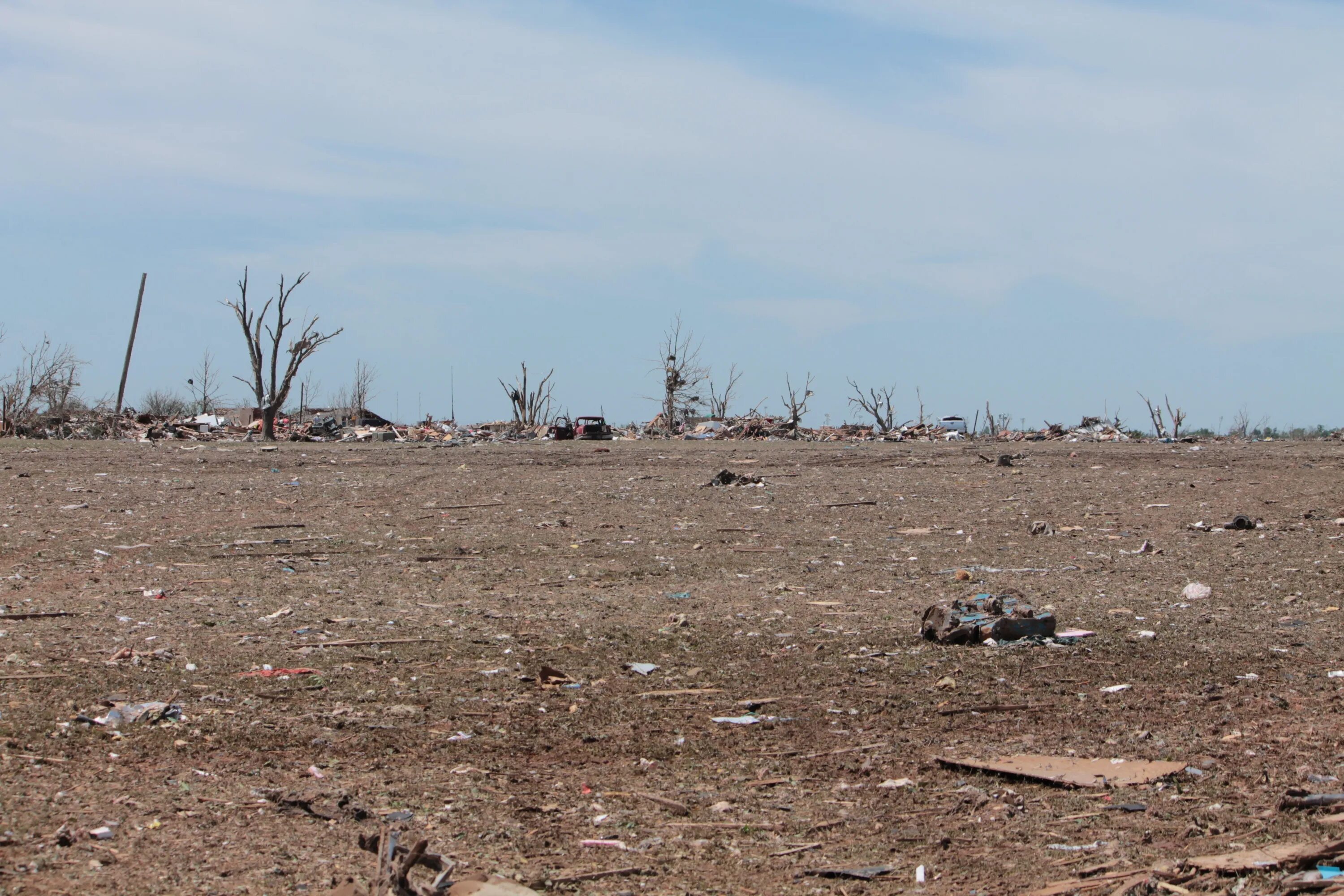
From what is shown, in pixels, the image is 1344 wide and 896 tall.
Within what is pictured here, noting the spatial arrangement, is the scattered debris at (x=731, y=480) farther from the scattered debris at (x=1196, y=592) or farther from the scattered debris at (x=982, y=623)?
the scattered debris at (x=982, y=623)

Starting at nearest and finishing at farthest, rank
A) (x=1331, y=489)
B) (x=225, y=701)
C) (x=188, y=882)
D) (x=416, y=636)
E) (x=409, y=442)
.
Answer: (x=188, y=882), (x=225, y=701), (x=416, y=636), (x=1331, y=489), (x=409, y=442)

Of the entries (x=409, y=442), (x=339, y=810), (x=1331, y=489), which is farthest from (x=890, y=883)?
(x=409, y=442)

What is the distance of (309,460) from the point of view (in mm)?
18266

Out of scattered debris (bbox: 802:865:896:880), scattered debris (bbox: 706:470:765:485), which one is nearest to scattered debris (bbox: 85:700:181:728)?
scattered debris (bbox: 802:865:896:880)

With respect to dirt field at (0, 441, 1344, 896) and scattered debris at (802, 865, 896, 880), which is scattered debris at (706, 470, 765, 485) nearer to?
dirt field at (0, 441, 1344, 896)

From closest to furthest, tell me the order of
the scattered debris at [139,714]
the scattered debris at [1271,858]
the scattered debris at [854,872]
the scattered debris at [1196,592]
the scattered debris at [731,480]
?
the scattered debris at [1271,858] < the scattered debris at [854,872] < the scattered debris at [139,714] < the scattered debris at [1196,592] < the scattered debris at [731,480]

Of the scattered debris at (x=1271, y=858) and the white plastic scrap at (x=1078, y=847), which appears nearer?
the scattered debris at (x=1271, y=858)

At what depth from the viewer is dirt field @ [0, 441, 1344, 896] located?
327 centimetres

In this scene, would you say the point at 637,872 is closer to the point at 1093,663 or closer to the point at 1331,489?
the point at 1093,663

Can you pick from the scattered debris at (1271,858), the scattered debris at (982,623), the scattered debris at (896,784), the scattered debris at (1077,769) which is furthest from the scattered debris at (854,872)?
the scattered debris at (982,623)

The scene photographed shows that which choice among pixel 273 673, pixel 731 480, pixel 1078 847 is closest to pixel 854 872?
pixel 1078 847

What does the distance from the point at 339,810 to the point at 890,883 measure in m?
1.63

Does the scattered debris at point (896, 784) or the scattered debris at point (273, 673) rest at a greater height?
the scattered debris at point (273, 673)

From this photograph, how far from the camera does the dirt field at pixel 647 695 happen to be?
10.7ft
